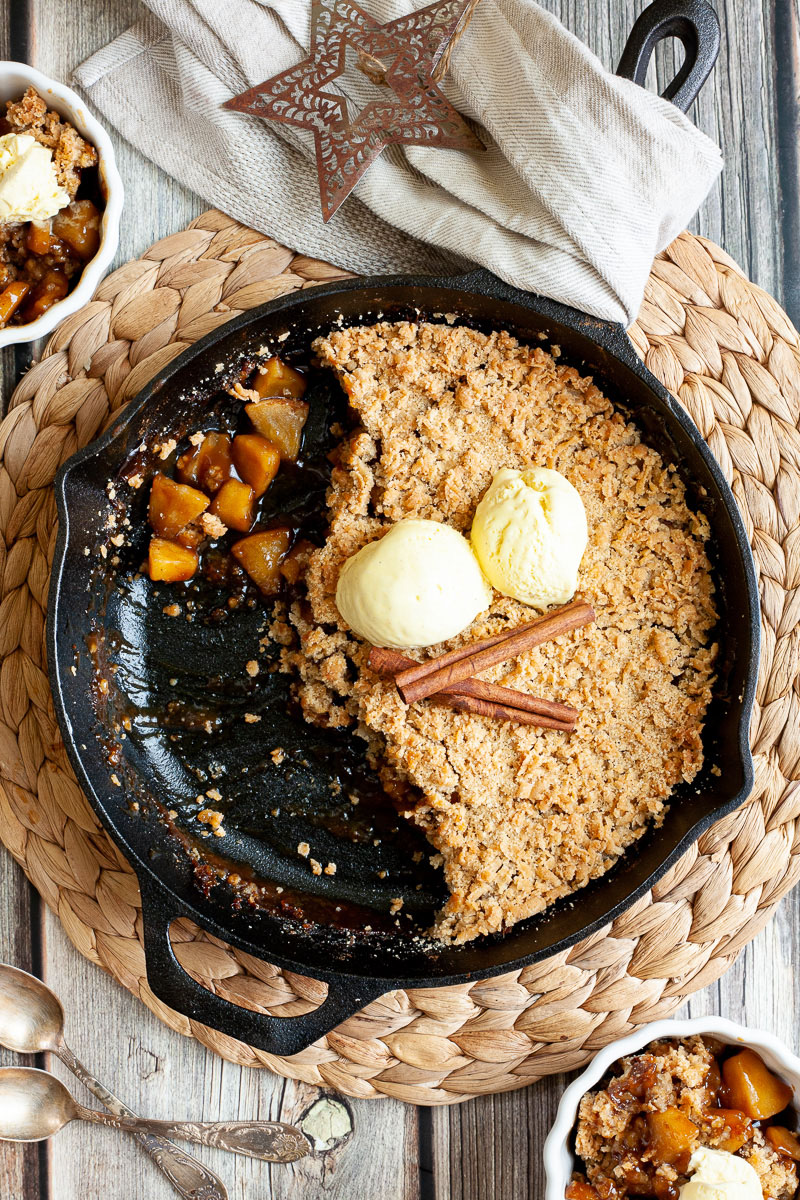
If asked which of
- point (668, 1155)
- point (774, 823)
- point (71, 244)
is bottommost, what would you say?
point (668, 1155)

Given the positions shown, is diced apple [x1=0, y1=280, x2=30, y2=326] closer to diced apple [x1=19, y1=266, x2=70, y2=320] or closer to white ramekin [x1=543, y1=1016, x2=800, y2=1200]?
diced apple [x1=19, y1=266, x2=70, y2=320]

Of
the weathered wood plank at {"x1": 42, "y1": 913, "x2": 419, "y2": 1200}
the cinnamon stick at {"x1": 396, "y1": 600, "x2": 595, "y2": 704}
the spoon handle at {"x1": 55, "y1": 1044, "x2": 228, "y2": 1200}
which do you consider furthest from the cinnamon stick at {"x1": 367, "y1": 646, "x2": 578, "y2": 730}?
the spoon handle at {"x1": 55, "y1": 1044, "x2": 228, "y2": 1200}

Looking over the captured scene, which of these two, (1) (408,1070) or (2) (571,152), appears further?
(1) (408,1070)

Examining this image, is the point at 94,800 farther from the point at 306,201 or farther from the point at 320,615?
the point at 306,201

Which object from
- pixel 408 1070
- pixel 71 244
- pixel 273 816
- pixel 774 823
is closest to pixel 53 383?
pixel 71 244

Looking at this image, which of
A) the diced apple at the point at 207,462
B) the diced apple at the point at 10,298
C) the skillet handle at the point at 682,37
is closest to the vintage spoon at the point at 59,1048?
the diced apple at the point at 207,462

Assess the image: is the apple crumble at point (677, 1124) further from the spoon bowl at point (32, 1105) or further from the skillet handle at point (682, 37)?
the skillet handle at point (682, 37)
